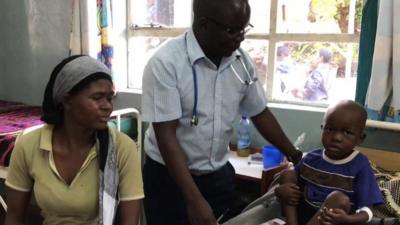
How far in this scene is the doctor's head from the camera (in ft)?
4.26

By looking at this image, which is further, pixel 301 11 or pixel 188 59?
pixel 301 11

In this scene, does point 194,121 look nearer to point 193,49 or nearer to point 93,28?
point 193,49

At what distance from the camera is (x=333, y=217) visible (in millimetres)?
1250

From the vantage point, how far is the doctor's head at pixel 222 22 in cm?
130

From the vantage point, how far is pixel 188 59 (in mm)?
1444

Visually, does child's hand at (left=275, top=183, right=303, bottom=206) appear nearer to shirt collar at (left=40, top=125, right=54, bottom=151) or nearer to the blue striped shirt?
the blue striped shirt

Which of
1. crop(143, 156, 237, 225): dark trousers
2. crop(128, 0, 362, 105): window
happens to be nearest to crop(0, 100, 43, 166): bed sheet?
crop(143, 156, 237, 225): dark trousers

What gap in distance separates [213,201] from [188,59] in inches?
23.1

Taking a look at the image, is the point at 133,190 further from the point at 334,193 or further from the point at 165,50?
the point at 334,193

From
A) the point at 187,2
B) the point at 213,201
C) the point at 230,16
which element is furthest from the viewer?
the point at 187,2

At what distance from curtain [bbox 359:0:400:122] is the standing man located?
0.78m

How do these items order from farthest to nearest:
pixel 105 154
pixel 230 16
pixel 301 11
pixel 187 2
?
pixel 187 2 → pixel 301 11 → pixel 105 154 → pixel 230 16

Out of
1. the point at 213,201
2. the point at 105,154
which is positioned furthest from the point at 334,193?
the point at 105,154

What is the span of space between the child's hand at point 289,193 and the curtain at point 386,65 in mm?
964
